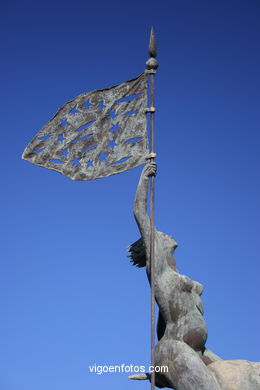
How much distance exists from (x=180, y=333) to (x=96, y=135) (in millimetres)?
3882

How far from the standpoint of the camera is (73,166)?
11.9 metres

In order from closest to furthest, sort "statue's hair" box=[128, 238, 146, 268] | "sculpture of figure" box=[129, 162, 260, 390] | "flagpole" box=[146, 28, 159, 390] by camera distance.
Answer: "sculpture of figure" box=[129, 162, 260, 390] → "flagpole" box=[146, 28, 159, 390] → "statue's hair" box=[128, 238, 146, 268]

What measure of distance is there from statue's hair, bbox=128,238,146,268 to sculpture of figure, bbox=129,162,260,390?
0.53 feet

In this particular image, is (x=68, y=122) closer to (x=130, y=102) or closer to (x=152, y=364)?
(x=130, y=102)

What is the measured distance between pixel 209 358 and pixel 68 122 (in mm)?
4782

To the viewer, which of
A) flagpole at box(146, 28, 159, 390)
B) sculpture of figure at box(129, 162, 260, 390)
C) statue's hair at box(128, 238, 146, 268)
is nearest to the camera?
sculpture of figure at box(129, 162, 260, 390)

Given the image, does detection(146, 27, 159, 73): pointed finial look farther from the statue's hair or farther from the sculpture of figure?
the statue's hair

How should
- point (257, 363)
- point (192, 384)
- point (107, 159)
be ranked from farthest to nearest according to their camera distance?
point (107, 159)
point (257, 363)
point (192, 384)

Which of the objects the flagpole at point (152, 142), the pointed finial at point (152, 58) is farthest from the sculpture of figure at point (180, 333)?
the pointed finial at point (152, 58)

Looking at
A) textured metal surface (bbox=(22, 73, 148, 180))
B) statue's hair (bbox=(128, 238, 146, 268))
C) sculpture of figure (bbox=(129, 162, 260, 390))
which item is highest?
textured metal surface (bbox=(22, 73, 148, 180))

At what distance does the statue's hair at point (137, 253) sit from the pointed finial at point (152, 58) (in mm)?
3051

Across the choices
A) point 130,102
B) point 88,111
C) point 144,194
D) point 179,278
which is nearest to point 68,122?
point 88,111

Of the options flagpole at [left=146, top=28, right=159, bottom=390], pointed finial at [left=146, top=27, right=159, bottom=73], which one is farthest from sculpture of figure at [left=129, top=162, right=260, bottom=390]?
pointed finial at [left=146, top=27, right=159, bottom=73]

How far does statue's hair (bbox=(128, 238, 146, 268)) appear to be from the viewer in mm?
11492
